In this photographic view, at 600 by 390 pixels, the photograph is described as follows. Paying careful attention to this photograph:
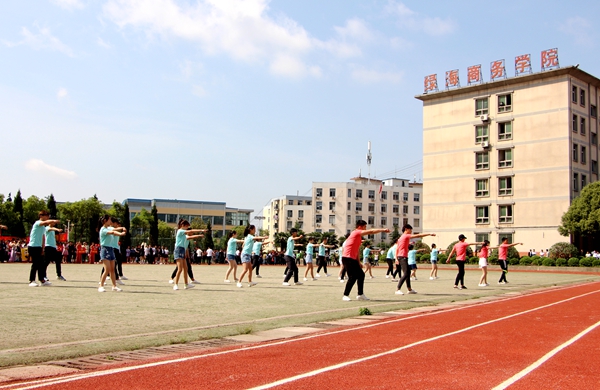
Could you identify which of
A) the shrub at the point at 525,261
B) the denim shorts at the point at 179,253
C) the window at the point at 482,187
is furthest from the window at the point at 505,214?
the denim shorts at the point at 179,253

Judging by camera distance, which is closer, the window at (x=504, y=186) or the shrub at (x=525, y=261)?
the shrub at (x=525, y=261)

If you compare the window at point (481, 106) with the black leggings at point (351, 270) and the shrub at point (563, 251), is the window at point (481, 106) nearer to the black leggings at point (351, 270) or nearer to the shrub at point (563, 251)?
the shrub at point (563, 251)

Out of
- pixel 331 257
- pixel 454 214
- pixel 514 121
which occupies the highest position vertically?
pixel 514 121

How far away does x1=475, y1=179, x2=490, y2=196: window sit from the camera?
5816 centimetres

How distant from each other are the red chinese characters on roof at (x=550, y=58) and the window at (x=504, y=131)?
5931mm

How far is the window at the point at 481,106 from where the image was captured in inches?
2303

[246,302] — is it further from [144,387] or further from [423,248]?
[423,248]

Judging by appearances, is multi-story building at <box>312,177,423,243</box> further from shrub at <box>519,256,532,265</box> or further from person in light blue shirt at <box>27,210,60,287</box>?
person in light blue shirt at <box>27,210,60,287</box>

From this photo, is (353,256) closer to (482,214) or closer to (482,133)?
(482,214)

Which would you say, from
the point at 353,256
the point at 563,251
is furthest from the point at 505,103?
the point at 353,256

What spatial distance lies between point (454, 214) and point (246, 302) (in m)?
49.9

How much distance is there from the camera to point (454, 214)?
60.6 m

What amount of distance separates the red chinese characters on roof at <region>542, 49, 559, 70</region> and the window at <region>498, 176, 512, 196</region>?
34.4 ft

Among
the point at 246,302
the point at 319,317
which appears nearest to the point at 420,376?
the point at 319,317
